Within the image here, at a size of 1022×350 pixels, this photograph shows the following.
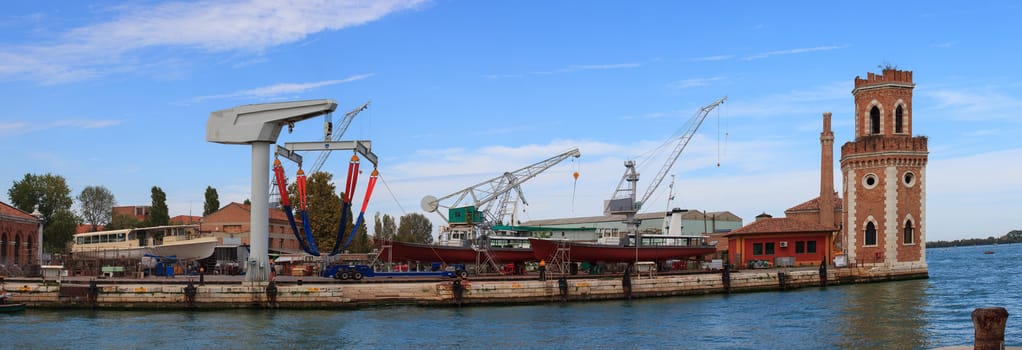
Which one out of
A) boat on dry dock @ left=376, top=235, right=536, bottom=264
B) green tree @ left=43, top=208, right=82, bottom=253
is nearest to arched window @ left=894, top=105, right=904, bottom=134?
boat on dry dock @ left=376, top=235, right=536, bottom=264

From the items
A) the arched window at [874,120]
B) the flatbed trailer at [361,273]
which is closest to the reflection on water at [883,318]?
the arched window at [874,120]

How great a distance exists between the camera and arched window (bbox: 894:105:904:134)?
221 feet

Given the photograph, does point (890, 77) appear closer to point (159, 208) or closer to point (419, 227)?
point (159, 208)

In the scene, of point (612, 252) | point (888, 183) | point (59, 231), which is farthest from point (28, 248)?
point (888, 183)

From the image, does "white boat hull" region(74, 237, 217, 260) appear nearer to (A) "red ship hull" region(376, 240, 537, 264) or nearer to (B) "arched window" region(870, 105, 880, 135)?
(A) "red ship hull" region(376, 240, 537, 264)

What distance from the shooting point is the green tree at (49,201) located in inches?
3915

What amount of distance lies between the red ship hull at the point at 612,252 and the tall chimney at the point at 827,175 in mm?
27146

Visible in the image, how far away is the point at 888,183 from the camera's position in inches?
2616

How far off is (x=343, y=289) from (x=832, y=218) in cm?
6805

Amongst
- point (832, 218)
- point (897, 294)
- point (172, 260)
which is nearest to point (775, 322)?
point (897, 294)

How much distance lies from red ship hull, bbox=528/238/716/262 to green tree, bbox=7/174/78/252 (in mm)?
58325

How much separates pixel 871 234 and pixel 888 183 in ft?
13.1

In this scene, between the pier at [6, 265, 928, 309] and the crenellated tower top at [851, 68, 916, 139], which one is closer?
the pier at [6, 265, 928, 309]

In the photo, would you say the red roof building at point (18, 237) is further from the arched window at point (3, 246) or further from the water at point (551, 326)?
the water at point (551, 326)
